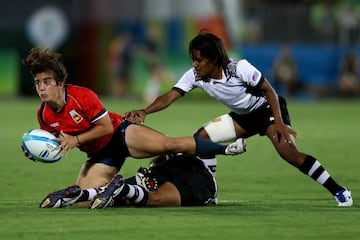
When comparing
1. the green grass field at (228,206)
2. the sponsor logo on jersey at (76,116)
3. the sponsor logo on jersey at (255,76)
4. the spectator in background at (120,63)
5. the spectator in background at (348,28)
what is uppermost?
the sponsor logo on jersey at (255,76)

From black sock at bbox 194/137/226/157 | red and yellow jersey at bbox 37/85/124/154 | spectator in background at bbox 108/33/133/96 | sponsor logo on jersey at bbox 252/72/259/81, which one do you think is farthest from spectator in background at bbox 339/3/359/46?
red and yellow jersey at bbox 37/85/124/154

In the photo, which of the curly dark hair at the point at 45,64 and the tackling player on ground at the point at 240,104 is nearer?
the curly dark hair at the point at 45,64

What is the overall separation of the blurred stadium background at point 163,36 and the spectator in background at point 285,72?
0.09m

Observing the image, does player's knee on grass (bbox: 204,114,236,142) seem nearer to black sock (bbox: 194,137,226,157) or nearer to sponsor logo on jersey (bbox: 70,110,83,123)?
black sock (bbox: 194,137,226,157)

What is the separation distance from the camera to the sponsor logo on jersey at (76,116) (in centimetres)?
1013

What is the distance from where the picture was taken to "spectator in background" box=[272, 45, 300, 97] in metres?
30.9

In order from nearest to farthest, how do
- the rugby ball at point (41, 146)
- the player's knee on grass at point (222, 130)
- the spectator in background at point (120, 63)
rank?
1. the rugby ball at point (41, 146)
2. the player's knee on grass at point (222, 130)
3. the spectator in background at point (120, 63)

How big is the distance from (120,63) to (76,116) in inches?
905

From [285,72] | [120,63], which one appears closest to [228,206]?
[285,72]

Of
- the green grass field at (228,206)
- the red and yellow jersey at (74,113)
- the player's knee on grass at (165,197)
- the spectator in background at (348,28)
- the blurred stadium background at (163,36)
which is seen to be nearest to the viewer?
the green grass field at (228,206)

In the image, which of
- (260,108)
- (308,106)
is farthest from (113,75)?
(260,108)

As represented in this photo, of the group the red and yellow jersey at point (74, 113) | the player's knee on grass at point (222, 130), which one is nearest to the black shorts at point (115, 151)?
the red and yellow jersey at point (74, 113)

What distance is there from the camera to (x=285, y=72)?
30.9 m

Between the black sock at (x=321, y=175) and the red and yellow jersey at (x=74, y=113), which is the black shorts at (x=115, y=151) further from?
the black sock at (x=321, y=175)
